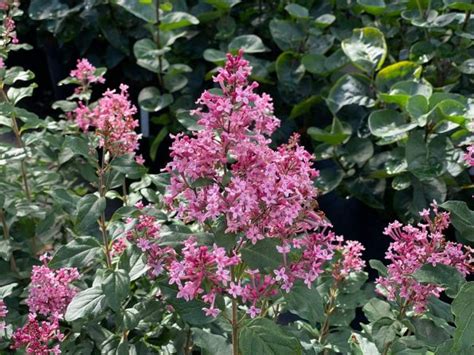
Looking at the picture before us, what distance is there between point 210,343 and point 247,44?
1.50 metres

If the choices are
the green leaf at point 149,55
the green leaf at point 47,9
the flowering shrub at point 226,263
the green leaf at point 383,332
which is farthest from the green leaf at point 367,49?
the green leaf at point 47,9

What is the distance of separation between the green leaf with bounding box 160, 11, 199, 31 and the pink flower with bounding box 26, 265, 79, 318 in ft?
4.45

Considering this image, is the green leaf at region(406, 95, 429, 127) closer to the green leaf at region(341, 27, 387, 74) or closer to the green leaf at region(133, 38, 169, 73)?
the green leaf at region(341, 27, 387, 74)

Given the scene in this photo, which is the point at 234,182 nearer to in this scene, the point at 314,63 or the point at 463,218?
the point at 463,218

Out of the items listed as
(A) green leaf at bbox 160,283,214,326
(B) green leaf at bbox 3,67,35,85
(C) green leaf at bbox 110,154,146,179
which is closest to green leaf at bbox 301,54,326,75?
(B) green leaf at bbox 3,67,35,85

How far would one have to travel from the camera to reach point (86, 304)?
1.29m

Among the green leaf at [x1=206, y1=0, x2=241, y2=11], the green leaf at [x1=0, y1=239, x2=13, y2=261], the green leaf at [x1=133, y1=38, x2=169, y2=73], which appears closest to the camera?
the green leaf at [x1=0, y1=239, x2=13, y2=261]

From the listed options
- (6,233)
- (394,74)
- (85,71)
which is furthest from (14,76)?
(394,74)

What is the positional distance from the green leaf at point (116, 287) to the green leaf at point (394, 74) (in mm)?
1266

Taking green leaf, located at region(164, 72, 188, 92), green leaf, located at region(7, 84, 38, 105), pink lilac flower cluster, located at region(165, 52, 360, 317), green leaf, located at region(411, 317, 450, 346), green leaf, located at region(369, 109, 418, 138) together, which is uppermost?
pink lilac flower cluster, located at region(165, 52, 360, 317)

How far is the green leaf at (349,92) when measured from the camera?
224cm

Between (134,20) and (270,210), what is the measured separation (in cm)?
213

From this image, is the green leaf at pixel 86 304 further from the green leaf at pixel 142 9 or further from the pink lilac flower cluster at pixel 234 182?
the green leaf at pixel 142 9

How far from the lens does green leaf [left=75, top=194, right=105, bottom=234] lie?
1.36 m
